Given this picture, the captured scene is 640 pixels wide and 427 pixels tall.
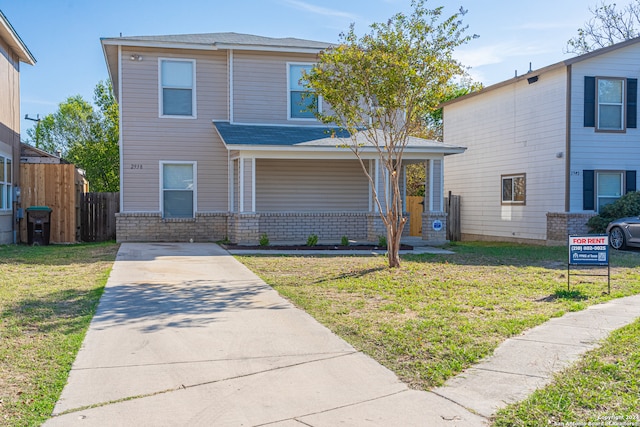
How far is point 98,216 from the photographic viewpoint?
795 inches

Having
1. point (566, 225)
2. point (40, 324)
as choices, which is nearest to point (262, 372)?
point (40, 324)

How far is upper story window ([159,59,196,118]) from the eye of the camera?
18641mm

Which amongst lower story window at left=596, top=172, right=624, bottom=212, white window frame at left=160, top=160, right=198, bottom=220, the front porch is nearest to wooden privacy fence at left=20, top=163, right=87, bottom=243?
white window frame at left=160, top=160, right=198, bottom=220

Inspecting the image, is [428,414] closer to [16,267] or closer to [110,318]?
[110,318]

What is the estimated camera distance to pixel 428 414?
14.2ft

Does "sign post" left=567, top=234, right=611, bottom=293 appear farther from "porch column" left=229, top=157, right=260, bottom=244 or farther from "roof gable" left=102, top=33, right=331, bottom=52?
"roof gable" left=102, top=33, right=331, bottom=52

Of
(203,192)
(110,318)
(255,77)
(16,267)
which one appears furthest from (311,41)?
(110,318)

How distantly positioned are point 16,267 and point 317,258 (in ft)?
20.6

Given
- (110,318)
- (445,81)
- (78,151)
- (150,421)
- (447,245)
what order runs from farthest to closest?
(78,151) → (447,245) → (445,81) → (110,318) → (150,421)

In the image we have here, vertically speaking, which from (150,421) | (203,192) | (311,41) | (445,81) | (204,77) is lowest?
(150,421)

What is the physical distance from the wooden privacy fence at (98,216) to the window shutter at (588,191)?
15.1m

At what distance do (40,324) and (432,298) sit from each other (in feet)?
16.7

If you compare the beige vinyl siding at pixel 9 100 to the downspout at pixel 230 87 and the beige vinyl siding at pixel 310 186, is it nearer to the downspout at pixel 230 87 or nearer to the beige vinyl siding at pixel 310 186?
the downspout at pixel 230 87

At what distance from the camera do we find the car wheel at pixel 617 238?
1691 centimetres
